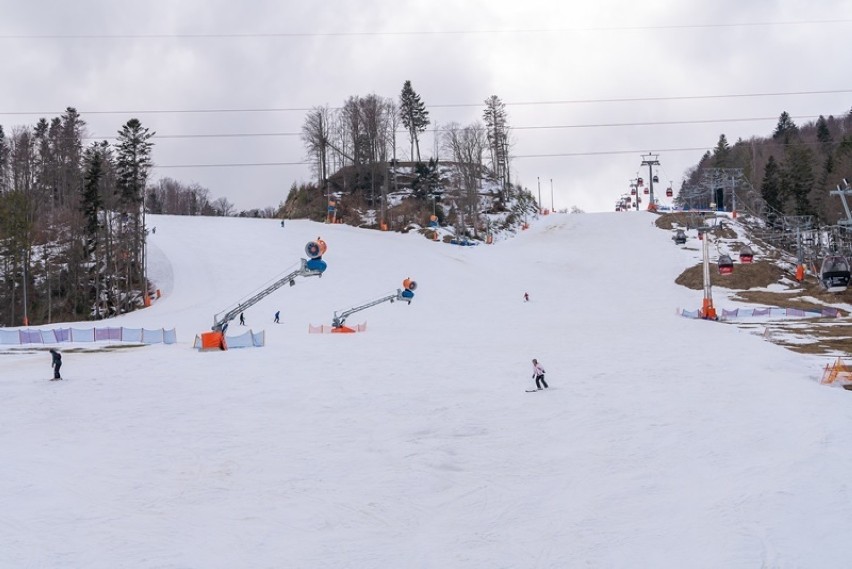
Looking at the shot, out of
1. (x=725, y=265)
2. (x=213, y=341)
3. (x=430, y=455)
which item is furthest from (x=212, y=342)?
(x=725, y=265)

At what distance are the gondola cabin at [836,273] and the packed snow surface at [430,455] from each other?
19.7ft

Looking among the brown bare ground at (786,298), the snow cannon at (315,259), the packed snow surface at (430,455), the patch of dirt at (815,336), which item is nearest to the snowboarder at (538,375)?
the packed snow surface at (430,455)

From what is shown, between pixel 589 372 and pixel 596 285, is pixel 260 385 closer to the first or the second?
pixel 589 372

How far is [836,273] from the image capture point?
3491cm

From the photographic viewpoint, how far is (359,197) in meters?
91.6

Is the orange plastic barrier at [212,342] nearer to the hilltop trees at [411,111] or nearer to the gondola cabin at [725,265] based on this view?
the gondola cabin at [725,265]

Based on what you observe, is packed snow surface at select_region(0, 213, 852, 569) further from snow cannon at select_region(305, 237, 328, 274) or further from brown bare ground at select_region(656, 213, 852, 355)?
snow cannon at select_region(305, 237, 328, 274)

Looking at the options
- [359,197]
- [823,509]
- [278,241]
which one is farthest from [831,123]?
[823,509]

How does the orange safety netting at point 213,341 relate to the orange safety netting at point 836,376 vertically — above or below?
above

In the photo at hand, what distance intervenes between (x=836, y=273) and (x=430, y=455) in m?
30.5

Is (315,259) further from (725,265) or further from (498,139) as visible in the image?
(498,139)

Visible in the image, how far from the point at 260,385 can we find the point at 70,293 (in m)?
44.1

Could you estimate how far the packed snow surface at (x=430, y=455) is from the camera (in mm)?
10789

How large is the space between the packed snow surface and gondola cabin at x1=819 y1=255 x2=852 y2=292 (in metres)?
6.01
